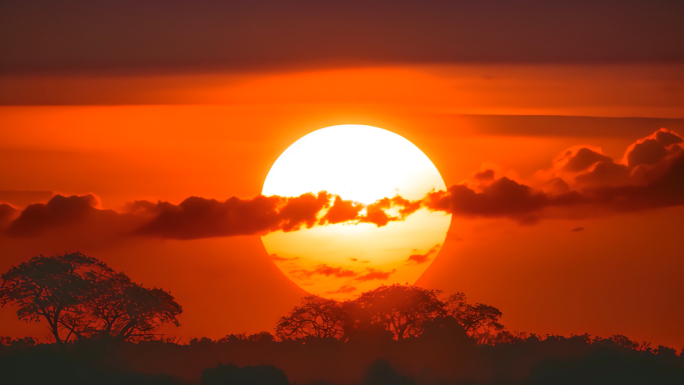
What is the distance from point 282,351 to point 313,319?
14518mm

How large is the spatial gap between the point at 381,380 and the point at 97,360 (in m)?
23.3

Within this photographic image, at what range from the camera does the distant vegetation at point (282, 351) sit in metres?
65.4

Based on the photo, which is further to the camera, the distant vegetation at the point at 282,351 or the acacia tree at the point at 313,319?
the acacia tree at the point at 313,319

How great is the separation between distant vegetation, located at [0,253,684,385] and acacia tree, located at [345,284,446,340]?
283 millimetres

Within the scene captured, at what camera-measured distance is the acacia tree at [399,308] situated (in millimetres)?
87188

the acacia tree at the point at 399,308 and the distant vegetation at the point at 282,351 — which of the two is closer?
the distant vegetation at the point at 282,351

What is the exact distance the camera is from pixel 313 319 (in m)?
88.8

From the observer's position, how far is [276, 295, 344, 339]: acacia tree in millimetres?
85688

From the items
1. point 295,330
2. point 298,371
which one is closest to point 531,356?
point 298,371

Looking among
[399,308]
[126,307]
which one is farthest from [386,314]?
[126,307]

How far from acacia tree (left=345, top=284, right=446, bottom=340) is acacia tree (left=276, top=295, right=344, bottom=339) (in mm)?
1553

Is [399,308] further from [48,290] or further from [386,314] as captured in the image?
[48,290]

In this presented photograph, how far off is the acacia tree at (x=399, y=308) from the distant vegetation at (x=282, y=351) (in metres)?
0.28

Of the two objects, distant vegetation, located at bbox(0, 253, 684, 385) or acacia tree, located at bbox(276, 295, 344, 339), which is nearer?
distant vegetation, located at bbox(0, 253, 684, 385)
